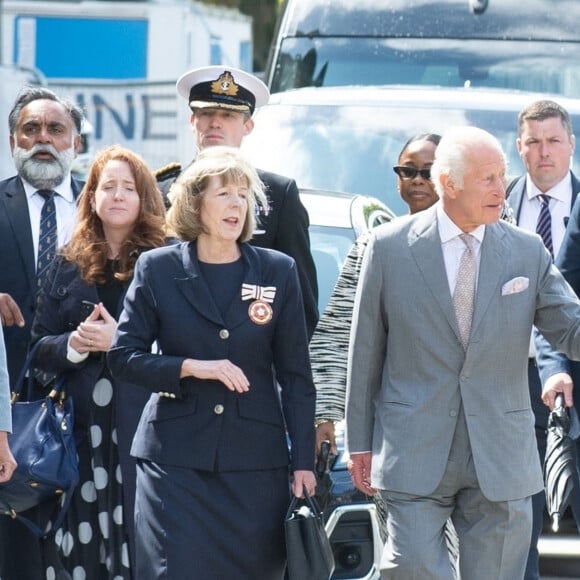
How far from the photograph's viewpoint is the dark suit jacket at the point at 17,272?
6.85 metres

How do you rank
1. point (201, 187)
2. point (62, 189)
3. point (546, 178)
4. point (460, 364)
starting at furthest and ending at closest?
1. point (62, 189)
2. point (546, 178)
3. point (201, 187)
4. point (460, 364)

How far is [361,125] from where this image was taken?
877 centimetres

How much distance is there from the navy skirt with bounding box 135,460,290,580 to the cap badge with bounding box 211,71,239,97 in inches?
68.5

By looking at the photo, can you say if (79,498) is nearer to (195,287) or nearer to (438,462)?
(195,287)

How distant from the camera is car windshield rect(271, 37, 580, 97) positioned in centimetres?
1009

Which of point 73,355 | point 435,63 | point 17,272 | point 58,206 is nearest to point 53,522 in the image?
point 73,355

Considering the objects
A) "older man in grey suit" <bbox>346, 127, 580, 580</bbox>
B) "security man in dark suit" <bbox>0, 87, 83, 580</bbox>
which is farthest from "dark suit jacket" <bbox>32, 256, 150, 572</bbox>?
"older man in grey suit" <bbox>346, 127, 580, 580</bbox>

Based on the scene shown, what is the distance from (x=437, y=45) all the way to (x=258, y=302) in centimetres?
488

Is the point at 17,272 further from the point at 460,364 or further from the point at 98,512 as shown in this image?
the point at 460,364

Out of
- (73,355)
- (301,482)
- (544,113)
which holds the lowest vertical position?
(301,482)

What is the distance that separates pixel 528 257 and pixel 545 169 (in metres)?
1.51

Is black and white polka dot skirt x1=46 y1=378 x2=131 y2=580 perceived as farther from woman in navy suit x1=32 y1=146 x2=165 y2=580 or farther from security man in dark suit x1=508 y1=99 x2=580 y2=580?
security man in dark suit x1=508 y1=99 x2=580 y2=580

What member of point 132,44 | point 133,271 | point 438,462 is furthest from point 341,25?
point 132,44

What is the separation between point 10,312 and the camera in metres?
6.59
